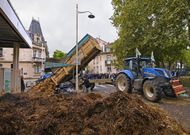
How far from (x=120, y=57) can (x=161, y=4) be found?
36.4 feet

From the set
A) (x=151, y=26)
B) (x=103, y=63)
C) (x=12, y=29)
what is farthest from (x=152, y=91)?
(x=103, y=63)

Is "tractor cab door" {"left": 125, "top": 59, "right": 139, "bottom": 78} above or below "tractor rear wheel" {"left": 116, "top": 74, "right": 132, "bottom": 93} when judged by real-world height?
above

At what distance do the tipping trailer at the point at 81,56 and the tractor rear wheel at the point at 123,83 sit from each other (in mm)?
2055

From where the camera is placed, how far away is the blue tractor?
14.3 m

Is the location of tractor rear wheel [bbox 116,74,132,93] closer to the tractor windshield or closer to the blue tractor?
the blue tractor

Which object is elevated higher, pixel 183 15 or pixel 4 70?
pixel 183 15

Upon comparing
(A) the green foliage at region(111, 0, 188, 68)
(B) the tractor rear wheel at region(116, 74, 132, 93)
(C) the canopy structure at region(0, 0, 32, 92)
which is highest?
(A) the green foliage at region(111, 0, 188, 68)

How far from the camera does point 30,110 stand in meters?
7.17

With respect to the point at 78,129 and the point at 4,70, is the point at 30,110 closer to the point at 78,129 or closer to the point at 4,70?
the point at 78,129

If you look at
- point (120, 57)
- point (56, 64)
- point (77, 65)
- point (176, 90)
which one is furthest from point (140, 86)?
point (120, 57)

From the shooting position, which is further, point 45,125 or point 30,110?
point 30,110

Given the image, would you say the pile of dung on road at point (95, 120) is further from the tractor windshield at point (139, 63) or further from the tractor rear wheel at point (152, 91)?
the tractor windshield at point (139, 63)

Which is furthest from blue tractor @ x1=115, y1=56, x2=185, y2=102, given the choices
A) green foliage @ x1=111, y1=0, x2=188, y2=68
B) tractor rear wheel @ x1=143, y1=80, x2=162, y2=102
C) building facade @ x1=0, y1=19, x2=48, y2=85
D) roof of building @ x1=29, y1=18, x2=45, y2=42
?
roof of building @ x1=29, y1=18, x2=45, y2=42

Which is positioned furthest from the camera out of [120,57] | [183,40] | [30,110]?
[120,57]
